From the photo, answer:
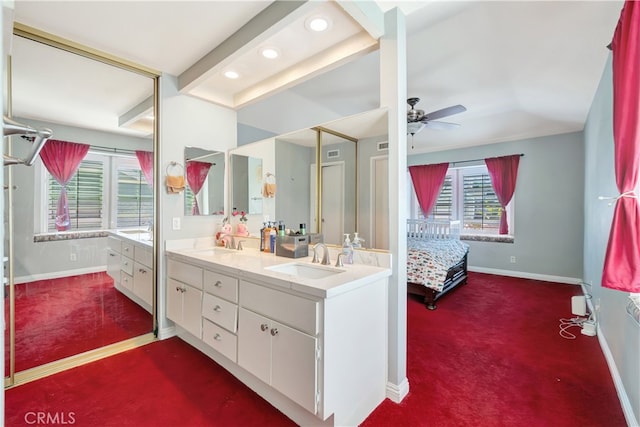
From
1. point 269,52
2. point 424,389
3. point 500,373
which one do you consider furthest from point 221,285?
point 500,373

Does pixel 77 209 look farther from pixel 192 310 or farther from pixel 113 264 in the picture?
pixel 192 310

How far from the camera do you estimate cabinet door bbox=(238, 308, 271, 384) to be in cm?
172

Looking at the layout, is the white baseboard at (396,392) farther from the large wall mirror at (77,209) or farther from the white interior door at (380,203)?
the large wall mirror at (77,209)

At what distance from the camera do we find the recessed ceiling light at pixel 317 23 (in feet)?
6.25

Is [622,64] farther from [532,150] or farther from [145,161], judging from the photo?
[532,150]

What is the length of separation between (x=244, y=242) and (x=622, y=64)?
2914 millimetres

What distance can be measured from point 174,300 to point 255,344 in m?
1.19

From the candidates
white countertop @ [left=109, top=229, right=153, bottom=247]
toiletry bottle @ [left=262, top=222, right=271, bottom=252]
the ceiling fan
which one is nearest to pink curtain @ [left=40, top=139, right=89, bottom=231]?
white countertop @ [left=109, top=229, right=153, bottom=247]

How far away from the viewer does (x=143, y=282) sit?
2.77 m

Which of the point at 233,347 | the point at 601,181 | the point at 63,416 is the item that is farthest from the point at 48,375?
the point at 601,181

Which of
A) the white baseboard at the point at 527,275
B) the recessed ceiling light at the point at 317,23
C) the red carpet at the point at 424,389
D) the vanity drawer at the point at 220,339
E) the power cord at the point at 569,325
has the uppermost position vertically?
the recessed ceiling light at the point at 317,23

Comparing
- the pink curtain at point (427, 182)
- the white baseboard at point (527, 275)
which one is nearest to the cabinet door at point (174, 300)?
the pink curtain at point (427, 182)

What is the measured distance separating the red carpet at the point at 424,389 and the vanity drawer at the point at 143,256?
73 centimetres

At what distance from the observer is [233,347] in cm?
195
